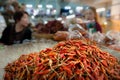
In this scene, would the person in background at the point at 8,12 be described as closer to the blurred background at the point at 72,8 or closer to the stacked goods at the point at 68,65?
the blurred background at the point at 72,8

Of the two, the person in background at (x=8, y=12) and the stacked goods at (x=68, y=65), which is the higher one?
the person in background at (x=8, y=12)

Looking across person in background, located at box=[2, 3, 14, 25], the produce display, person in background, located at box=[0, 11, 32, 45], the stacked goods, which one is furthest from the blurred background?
the stacked goods

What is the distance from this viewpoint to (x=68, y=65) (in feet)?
2.68

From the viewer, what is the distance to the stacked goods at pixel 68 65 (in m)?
0.80

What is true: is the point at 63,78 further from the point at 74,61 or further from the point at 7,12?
the point at 7,12

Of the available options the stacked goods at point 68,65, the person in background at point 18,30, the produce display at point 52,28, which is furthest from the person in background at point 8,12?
the stacked goods at point 68,65

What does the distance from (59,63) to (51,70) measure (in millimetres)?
39

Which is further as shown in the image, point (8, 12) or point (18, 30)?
point (8, 12)

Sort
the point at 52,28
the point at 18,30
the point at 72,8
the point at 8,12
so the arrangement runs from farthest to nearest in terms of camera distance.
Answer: the point at 72,8 → the point at 8,12 → the point at 18,30 → the point at 52,28

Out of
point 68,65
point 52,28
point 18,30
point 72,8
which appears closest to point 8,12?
point 18,30

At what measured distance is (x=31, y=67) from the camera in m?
0.88

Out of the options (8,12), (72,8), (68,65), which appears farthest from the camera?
(72,8)

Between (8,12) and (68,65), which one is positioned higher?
(8,12)

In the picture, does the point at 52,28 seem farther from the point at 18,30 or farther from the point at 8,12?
the point at 8,12
